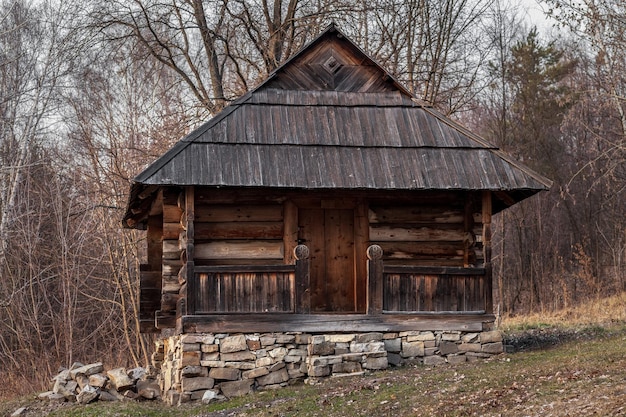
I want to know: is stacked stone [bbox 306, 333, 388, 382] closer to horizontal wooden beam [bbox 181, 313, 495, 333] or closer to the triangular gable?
horizontal wooden beam [bbox 181, 313, 495, 333]

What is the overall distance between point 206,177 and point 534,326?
9608mm

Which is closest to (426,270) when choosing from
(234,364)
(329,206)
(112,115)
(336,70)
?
(329,206)

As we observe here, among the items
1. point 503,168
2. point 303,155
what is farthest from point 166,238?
point 503,168

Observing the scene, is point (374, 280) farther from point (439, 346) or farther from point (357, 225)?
point (439, 346)

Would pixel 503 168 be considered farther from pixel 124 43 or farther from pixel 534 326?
pixel 124 43

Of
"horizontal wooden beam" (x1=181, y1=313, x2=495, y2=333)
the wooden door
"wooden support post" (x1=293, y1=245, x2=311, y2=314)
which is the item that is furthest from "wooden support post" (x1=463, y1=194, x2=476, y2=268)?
"wooden support post" (x1=293, y1=245, x2=311, y2=314)

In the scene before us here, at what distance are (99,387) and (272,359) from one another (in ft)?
10.8

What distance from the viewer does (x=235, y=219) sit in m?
15.6

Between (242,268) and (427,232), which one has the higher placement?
(427,232)

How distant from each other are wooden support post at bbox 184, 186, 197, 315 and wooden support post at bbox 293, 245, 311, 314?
163 cm

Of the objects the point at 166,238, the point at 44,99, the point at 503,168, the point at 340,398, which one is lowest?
the point at 340,398

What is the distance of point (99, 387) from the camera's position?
16.0 meters

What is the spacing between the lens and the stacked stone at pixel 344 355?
1476cm

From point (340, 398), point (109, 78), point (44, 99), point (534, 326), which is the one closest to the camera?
point (340, 398)
